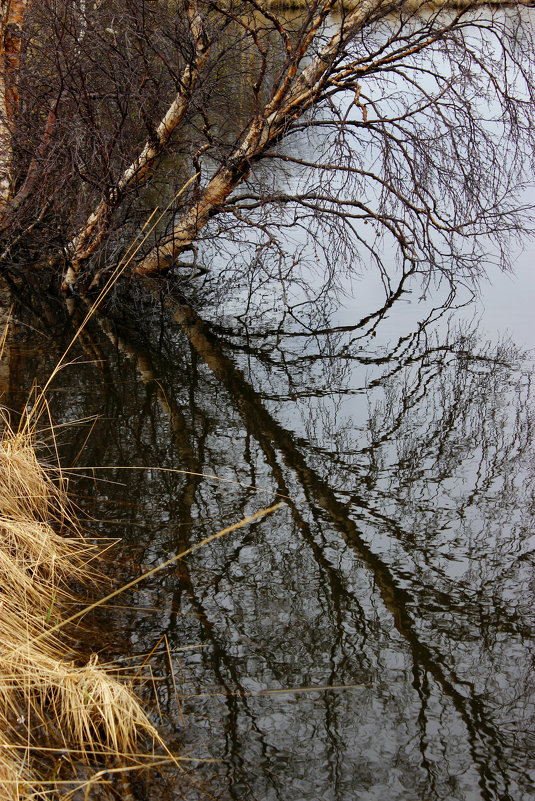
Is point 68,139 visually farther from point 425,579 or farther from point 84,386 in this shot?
point 425,579

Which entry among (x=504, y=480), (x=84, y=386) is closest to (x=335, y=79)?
(x=84, y=386)

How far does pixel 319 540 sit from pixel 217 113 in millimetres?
5168

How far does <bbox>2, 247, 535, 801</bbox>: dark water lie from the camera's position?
2654mm

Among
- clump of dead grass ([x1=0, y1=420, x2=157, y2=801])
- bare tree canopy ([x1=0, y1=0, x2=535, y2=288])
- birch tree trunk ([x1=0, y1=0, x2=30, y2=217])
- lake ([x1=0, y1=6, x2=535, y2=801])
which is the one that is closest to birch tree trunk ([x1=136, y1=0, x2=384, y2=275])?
bare tree canopy ([x1=0, y1=0, x2=535, y2=288])

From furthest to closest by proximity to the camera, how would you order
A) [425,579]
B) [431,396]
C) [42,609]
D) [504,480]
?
[431,396] < [504,480] < [425,579] < [42,609]

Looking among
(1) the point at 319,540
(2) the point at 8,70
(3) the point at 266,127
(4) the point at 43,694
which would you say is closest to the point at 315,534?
(1) the point at 319,540

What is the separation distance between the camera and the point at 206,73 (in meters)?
6.93

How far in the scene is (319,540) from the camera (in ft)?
12.8

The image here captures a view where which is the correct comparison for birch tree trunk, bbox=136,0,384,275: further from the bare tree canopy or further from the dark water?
the dark water

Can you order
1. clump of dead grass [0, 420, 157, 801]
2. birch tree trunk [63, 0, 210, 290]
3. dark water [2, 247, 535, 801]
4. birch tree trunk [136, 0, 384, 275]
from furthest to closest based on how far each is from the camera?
birch tree trunk [63, 0, 210, 290], birch tree trunk [136, 0, 384, 275], dark water [2, 247, 535, 801], clump of dead grass [0, 420, 157, 801]

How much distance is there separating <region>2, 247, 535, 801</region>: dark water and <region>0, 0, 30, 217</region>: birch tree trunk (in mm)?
1662

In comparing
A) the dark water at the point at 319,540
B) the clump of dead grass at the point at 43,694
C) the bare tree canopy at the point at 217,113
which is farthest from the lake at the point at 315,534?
the bare tree canopy at the point at 217,113

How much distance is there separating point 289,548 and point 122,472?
1.24 meters

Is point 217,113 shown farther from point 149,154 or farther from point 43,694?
point 43,694
